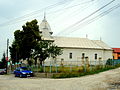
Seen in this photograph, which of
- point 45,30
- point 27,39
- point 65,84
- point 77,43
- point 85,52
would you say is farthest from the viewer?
point 77,43

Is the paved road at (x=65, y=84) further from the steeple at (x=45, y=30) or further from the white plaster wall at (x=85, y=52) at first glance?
the steeple at (x=45, y=30)

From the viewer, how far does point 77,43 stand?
58.8 m

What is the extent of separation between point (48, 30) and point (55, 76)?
3196cm

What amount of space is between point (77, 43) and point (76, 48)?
2.43 m

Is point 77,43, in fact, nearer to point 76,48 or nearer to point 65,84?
point 76,48

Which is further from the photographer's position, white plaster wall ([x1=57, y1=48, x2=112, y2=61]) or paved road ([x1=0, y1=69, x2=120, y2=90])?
white plaster wall ([x1=57, y1=48, x2=112, y2=61])

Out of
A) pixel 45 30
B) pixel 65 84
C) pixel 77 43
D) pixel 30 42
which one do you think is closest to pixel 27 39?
pixel 30 42

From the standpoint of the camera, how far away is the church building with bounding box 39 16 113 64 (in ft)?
183

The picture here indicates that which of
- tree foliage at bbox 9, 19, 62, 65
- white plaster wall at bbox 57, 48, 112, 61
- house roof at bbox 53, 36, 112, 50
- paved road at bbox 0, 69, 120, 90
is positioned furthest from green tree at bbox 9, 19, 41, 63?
paved road at bbox 0, 69, 120, 90

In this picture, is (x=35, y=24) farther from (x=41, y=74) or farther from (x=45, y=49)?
(x=41, y=74)

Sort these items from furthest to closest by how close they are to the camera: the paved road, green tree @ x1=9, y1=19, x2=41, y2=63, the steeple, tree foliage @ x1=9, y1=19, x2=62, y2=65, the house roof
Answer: the house roof, the steeple, green tree @ x1=9, y1=19, x2=41, y2=63, tree foliage @ x1=9, y1=19, x2=62, y2=65, the paved road

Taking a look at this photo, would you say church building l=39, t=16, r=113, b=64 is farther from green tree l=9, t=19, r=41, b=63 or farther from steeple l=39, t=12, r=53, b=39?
green tree l=9, t=19, r=41, b=63

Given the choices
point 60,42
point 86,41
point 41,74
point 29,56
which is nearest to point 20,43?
point 29,56

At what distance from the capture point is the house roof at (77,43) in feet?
185
